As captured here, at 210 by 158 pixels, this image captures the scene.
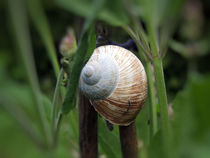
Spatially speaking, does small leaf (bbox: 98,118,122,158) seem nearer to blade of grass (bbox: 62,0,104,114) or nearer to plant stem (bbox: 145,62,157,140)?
plant stem (bbox: 145,62,157,140)

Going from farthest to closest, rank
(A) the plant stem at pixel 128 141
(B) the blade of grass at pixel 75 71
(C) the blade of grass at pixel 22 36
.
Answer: (A) the plant stem at pixel 128 141 → (B) the blade of grass at pixel 75 71 → (C) the blade of grass at pixel 22 36

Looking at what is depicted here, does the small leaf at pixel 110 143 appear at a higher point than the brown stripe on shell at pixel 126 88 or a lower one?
lower

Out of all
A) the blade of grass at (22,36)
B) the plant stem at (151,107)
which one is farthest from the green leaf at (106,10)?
the plant stem at (151,107)

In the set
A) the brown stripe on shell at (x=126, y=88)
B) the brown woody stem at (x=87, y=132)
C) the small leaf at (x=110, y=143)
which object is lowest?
the small leaf at (x=110, y=143)

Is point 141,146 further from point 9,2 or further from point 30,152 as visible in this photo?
point 30,152

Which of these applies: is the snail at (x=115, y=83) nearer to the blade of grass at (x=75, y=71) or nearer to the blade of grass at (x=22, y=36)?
the blade of grass at (x=75, y=71)

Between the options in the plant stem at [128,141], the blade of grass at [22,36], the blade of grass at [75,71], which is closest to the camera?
the blade of grass at [22,36]
